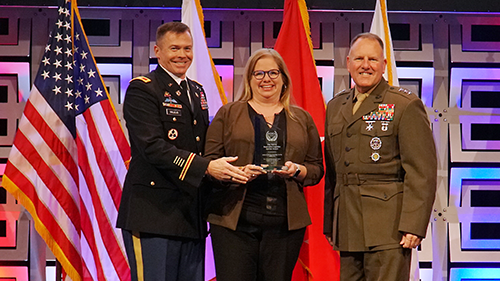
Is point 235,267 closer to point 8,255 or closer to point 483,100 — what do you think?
point 8,255

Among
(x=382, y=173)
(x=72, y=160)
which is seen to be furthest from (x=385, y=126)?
(x=72, y=160)

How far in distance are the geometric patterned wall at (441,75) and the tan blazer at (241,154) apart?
4.79ft

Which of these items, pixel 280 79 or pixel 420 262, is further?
pixel 420 262

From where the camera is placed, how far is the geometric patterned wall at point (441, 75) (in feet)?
13.2

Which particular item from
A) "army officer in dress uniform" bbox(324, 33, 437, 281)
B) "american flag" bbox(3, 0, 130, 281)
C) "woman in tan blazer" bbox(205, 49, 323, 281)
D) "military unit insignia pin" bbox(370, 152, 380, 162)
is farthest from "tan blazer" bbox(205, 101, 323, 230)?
"american flag" bbox(3, 0, 130, 281)

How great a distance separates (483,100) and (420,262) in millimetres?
1365

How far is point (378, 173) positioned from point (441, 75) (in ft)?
6.51

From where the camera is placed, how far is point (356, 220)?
244 centimetres

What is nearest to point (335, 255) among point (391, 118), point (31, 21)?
point (391, 118)

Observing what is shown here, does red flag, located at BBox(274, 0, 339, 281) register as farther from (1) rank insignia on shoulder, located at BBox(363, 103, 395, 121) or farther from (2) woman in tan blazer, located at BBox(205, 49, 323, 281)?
(1) rank insignia on shoulder, located at BBox(363, 103, 395, 121)

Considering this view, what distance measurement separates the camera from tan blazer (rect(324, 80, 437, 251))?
2318 millimetres

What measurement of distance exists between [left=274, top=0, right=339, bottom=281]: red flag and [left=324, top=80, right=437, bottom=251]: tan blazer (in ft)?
2.70

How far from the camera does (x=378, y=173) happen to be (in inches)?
94.8

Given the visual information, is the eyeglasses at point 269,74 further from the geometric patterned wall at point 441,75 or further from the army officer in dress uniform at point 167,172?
the geometric patterned wall at point 441,75
